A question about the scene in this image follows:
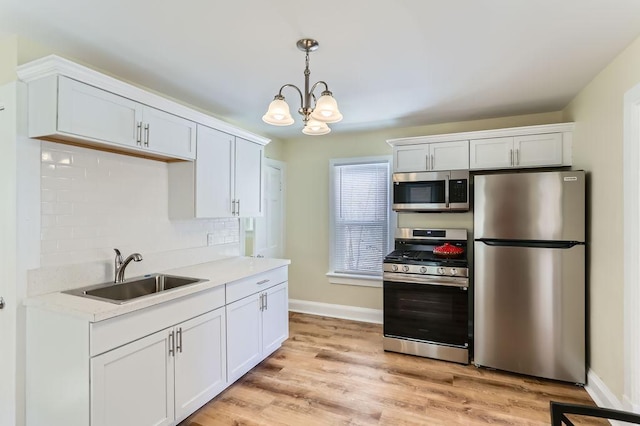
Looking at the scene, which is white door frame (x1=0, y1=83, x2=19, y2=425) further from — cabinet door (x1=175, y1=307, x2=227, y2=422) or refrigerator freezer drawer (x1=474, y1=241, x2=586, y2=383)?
refrigerator freezer drawer (x1=474, y1=241, x2=586, y2=383)

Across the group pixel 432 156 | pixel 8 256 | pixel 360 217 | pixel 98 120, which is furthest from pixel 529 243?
pixel 8 256

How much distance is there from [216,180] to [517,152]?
2917 millimetres

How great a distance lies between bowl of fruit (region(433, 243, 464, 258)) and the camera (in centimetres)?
355

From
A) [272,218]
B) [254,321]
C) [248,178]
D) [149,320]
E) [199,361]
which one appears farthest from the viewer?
[272,218]

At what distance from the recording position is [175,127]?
8.54ft

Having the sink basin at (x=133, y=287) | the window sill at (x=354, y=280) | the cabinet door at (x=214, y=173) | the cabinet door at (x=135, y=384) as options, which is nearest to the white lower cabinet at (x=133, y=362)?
the cabinet door at (x=135, y=384)

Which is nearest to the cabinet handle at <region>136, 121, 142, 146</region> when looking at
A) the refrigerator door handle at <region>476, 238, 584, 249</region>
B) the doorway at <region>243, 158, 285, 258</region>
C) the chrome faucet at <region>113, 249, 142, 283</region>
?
the chrome faucet at <region>113, 249, 142, 283</region>

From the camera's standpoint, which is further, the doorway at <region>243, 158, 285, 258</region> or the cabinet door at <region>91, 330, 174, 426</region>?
the doorway at <region>243, 158, 285, 258</region>

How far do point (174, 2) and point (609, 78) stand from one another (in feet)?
9.55

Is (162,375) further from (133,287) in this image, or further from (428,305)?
(428,305)

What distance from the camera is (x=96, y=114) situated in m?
2.04

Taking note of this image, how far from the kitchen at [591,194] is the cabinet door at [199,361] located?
832 mm

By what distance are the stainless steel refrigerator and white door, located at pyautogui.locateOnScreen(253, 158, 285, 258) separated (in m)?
2.50

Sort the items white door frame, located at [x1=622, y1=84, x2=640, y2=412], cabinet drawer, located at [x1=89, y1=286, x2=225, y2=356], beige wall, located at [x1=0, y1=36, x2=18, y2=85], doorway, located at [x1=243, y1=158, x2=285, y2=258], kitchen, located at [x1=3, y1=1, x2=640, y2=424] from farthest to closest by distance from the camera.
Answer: doorway, located at [x1=243, y1=158, x2=285, y2=258] < kitchen, located at [x1=3, y1=1, x2=640, y2=424] < white door frame, located at [x1=622, y1=84, x2=640, y2=412] < beige wall, located at [x1=0, y1=36, x2=18, y2=85] < cabinet drawer, located at [x1=89, y1=286, x2=225, y2=356]
